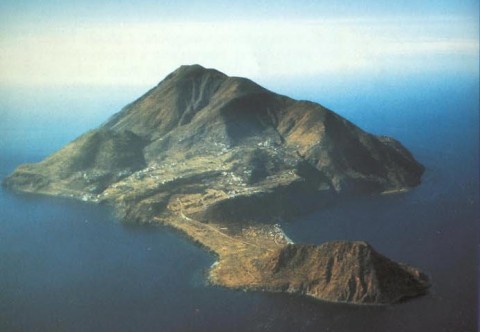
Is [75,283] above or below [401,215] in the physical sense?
below

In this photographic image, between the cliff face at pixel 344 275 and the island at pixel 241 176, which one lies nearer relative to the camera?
the cliff face at pixel 344 275

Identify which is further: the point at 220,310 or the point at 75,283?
the point at 75,283

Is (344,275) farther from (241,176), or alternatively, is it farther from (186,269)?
(241,176)

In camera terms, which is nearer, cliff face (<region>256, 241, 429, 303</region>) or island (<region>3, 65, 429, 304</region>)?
cliff face (<region>256, 241, 429, 303</region>)

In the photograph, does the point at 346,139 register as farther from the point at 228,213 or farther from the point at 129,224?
the point at 129,224

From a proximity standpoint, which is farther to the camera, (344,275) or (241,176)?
(241,176)

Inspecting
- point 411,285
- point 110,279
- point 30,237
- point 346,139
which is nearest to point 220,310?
point 110,279

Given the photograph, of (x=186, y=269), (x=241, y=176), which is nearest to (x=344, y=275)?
(x=186, y=269)

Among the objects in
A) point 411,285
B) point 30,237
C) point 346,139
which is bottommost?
point 30,237
